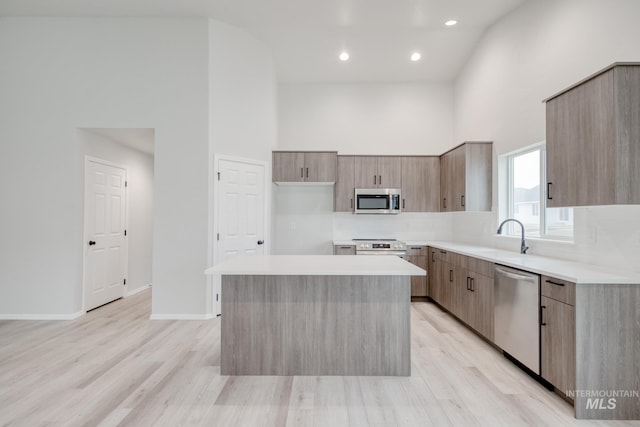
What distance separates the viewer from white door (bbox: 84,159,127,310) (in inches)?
165

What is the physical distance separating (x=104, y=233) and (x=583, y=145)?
5.57m

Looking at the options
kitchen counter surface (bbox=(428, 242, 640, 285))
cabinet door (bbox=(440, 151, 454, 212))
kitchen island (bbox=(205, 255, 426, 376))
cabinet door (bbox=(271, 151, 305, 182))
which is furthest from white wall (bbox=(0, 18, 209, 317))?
cabinet door (bbox=(440, 151, 454, 212))

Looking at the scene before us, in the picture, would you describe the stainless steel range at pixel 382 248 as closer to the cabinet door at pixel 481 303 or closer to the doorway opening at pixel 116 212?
the cabinet door at pixel 481 303

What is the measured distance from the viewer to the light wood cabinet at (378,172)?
17.0 ft

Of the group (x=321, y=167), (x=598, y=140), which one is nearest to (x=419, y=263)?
(x=321, y=167)

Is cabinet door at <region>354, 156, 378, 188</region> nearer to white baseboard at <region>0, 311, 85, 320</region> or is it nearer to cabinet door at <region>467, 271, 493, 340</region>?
cabinet door at <region>467, 271, 493, 340</region>

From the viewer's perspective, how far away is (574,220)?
9.16ft

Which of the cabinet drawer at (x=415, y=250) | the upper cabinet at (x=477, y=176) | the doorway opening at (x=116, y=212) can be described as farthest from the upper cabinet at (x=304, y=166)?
the upper cabinet at (x=477, y=176)

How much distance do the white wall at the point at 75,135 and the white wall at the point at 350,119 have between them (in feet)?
6.23

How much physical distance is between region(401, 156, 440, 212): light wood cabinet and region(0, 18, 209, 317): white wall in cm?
321

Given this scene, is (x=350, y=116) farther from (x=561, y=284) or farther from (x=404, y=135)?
(x=561, y=284)

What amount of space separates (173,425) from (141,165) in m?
4.65

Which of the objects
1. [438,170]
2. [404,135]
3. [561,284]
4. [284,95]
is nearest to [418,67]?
[404,135]

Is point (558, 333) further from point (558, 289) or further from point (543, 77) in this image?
point (543, 77)
